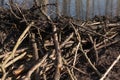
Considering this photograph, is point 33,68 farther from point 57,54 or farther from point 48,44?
point 48,44

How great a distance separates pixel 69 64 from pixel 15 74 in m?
0.63

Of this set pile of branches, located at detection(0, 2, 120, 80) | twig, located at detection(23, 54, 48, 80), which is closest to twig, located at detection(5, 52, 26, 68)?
pile of branches, located at detection(0, 2, 120, 80)

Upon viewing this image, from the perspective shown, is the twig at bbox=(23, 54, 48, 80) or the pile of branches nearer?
the twig at bbox=(23, 54, 48, 80)

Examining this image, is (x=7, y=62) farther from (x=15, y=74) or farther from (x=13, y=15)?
(x=13, y=15)

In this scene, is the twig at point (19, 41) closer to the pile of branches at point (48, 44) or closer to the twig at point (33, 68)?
the pile of branches at point (48, 44)

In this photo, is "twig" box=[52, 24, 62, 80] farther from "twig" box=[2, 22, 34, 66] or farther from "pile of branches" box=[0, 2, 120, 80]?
"twig" box=[2, 22, 34, 66]

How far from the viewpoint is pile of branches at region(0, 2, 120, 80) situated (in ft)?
11.5

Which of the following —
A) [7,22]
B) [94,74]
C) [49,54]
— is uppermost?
[7,22]

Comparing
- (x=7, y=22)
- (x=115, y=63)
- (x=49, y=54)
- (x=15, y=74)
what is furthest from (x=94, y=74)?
(x=7, y=22)

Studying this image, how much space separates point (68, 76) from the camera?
11.8ft

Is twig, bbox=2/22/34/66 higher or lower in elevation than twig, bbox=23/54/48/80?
higher

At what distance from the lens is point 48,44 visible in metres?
3.82

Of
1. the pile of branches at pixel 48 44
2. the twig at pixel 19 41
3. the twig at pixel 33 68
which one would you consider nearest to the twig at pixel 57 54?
the pile of branches at pixel 48 44

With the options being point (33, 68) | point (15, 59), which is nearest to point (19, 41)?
A: point (15, 59)
